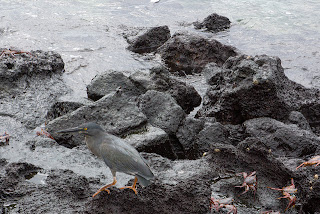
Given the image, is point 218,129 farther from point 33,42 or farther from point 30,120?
point 33,42

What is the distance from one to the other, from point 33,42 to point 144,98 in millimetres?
4962

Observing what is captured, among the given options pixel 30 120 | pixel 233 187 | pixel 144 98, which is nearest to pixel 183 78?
pixel 144 98

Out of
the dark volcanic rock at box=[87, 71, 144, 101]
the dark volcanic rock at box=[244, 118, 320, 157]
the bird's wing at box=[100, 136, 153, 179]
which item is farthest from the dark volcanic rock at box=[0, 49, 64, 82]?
the dark volcanic rock at box=[244, 118, 320, 157]

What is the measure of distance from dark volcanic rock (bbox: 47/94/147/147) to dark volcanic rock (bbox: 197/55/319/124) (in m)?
1.65

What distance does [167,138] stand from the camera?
5.09 m

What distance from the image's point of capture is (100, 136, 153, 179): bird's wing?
11.4 feet

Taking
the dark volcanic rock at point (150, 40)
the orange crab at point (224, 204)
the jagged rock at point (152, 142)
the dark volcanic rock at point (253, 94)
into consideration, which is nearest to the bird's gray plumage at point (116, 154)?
the orange crab at point (224, 204)

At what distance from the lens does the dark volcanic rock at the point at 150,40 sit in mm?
9617

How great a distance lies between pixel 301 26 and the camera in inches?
478

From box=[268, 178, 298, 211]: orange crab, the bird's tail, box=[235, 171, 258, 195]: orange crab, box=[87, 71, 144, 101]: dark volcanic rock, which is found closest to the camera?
the bird's tail

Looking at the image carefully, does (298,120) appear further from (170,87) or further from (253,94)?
(170,87)

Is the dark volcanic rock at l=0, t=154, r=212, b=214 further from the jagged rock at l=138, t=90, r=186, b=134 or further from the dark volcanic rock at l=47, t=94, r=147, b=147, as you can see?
the jagged rock at l=138, t=90, r=186, b=134

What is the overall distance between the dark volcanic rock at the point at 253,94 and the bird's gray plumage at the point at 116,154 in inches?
117

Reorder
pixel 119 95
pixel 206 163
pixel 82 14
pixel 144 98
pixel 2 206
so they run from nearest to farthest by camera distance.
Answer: pixel 2 206 < pixel 206 163 < pixel 119 95 < pixel 144 98 < pixel 82 14
